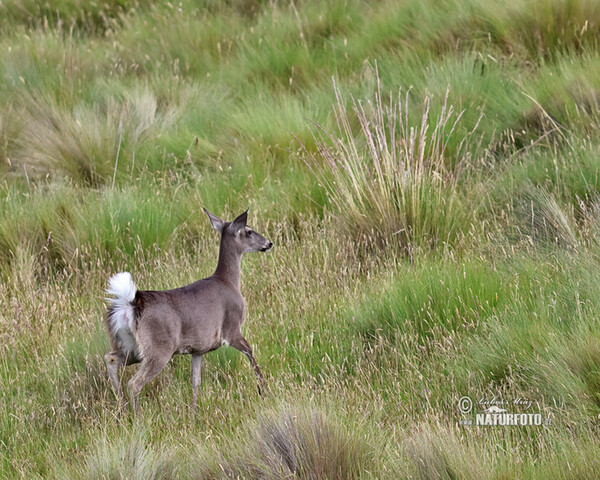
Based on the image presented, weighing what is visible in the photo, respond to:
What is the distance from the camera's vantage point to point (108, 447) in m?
3.91

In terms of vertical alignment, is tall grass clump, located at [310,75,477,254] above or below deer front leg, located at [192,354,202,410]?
above

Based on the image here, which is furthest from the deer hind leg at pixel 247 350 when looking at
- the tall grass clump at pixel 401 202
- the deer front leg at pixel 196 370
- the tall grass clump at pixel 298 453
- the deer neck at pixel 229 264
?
the tall grass clump at pixel 401 202

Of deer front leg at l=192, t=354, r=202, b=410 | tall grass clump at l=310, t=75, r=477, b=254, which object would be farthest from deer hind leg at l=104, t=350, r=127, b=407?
tall grass clump at l=310, t=75, r=477, b=254

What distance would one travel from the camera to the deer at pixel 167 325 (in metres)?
4.23

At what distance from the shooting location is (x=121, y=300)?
13.7 ft

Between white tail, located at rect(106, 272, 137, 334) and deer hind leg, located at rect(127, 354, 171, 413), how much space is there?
211 millimetres

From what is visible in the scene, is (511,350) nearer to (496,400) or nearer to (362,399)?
(496,400)

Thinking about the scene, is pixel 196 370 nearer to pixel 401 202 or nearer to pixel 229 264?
pixel 229 264

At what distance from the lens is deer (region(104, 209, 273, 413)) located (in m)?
4.23

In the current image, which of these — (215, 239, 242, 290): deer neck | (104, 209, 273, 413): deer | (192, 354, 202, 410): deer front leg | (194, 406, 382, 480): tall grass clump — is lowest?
(194, 406, 382, 480): tall grass clump

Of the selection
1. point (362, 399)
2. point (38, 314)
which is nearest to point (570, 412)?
point (362, 399)

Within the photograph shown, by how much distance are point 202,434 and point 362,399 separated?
2.72 ft

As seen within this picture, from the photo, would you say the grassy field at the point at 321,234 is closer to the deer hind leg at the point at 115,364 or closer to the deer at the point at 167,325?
the deer hind leg at the point at 115,364

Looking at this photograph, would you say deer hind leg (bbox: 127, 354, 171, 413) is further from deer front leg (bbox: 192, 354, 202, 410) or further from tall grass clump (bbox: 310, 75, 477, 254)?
tall grass clump (bbox: 310, 75, 477, 254)
